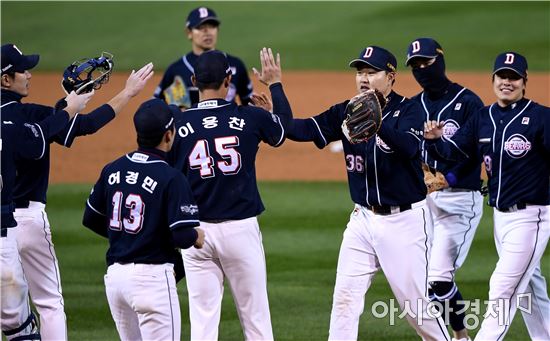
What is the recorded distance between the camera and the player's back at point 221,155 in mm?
6188

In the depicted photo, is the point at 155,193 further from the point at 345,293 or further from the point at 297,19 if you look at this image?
the point at 297,19

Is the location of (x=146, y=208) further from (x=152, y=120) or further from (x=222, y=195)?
(x=222, y=195)

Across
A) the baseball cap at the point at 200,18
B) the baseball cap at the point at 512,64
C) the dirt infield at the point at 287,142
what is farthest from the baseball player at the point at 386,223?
the dirt infield at the point at 287,142

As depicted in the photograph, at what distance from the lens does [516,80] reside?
7027 mm

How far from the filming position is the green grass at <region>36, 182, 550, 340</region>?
8328 millimetres

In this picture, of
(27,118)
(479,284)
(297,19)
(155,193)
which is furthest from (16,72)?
(297,19)

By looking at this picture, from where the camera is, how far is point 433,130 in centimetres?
696

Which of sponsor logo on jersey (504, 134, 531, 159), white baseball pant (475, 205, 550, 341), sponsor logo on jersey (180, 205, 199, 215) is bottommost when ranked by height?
white baseball pant (475, 205, 550, 341)

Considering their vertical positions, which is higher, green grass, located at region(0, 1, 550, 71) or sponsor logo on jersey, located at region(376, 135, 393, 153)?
green grass, located at region(0, 1, 550, 71)

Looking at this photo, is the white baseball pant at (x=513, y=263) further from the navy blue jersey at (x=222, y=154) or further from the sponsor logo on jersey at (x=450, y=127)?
the navy blue jersey at (x=222, y=154)

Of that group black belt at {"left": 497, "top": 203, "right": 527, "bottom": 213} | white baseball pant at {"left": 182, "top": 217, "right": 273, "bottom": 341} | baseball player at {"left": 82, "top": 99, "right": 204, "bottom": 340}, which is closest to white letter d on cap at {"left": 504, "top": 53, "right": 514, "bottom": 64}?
black belt at {"left": 497, "top": 203, "right": 527, "bottom": 213}

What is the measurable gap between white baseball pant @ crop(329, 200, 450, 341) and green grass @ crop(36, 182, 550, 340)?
1.42 m

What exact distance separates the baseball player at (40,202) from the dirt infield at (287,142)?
856cm

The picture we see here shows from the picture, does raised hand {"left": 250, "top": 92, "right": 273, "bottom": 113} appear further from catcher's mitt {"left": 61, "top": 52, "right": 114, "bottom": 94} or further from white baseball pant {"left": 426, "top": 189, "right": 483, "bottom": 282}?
white baseball pant {"left": 426, "top": 189, "right": 483, "bottom": 282}
